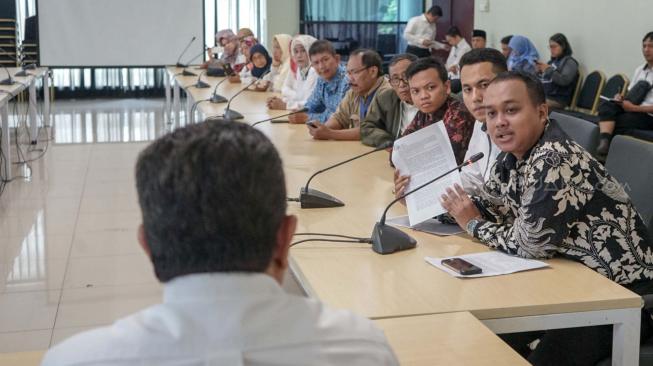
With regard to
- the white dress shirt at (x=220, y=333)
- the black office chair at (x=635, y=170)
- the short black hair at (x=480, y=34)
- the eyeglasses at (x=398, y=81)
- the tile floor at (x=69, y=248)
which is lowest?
the tile floor at (x=69, y=248)

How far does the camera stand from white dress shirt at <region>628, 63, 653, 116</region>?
614 cm

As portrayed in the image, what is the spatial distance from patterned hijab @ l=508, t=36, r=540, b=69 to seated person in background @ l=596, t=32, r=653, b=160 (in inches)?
72.8

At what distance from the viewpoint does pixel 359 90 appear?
4449 mm

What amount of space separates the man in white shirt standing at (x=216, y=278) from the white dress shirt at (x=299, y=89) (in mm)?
4718

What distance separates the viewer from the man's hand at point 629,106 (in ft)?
20.0

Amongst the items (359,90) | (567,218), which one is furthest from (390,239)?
(359,90)

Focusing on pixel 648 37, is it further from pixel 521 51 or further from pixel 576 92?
pixel 521 51

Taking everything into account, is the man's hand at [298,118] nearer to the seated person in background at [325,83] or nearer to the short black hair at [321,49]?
the seated person in background at [325,83]

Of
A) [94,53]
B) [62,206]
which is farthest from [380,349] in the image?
[94,53]

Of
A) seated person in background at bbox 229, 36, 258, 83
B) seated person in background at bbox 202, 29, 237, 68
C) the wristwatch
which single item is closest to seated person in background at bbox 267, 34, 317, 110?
seated person in background at bbox 229, 36, 258, 83

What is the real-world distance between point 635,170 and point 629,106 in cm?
394

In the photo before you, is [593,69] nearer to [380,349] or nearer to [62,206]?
[62,206]

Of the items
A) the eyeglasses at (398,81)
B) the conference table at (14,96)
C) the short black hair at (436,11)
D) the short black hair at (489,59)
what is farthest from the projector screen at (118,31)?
the short black hair at (489,59)

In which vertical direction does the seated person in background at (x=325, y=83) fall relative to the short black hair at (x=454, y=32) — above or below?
below
